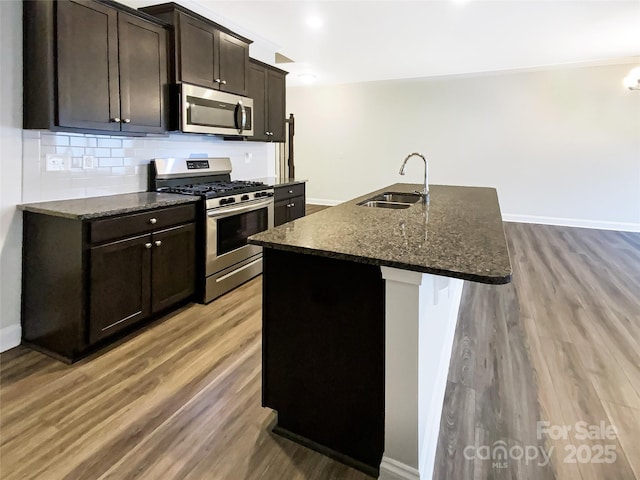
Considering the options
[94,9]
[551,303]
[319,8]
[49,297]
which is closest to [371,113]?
[319,8]

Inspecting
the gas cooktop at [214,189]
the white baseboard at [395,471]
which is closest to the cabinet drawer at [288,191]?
the gas cooktop at [214,189]

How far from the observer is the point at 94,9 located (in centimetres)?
246

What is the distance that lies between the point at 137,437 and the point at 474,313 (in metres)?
2.52

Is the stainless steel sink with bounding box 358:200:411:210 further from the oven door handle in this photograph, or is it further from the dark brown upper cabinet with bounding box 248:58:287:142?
the dark brown upper cabinet with bounding box 248:58:287:142

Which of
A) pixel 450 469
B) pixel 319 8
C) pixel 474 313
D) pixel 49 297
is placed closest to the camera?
pixel 450 469

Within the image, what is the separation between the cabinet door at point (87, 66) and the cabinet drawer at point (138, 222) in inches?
25.2

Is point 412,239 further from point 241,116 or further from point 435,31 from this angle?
point 435,31

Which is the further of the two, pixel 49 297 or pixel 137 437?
pixel 49 297

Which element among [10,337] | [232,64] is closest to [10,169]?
[10,337]

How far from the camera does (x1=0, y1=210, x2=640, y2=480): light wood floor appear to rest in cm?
159

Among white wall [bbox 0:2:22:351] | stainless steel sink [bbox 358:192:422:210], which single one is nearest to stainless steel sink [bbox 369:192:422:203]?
stainless steel sink [bbox 358:192:422:210]

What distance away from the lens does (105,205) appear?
2.52m

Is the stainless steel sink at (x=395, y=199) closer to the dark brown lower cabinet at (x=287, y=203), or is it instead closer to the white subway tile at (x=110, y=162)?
the dark brown lower cabinet at (x=287, y=203)

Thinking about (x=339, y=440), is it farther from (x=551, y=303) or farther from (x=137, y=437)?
(x=551, y=303)
